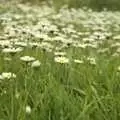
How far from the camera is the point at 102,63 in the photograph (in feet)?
14.2

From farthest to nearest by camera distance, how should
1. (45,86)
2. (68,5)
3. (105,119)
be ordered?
(68,5)
(45,86)
(105,119)

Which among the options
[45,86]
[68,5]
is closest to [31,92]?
[45,86]

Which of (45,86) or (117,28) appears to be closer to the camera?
(45,86)

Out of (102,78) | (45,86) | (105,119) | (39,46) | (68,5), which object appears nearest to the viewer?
(105,119)

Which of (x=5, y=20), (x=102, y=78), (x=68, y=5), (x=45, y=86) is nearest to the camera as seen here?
(x=45, y=86)

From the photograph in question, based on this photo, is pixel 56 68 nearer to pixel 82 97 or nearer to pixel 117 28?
pixel 82 97

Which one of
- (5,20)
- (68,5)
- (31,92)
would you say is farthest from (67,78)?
(68,5)

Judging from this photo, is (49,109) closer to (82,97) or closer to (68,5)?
(82,97)

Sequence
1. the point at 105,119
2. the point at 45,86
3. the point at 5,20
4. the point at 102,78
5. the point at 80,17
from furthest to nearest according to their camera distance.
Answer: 1. the point at 80,17
2. the point at 5,20
3. the point at 102,78
4. the point at 45,86
5. the point at 105,119

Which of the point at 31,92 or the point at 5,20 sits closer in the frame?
the point at 31,92

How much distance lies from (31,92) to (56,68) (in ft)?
2.34

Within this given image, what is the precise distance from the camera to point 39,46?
15.7ft

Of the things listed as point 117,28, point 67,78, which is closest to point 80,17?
point 117,28

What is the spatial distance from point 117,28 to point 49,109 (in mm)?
5212
